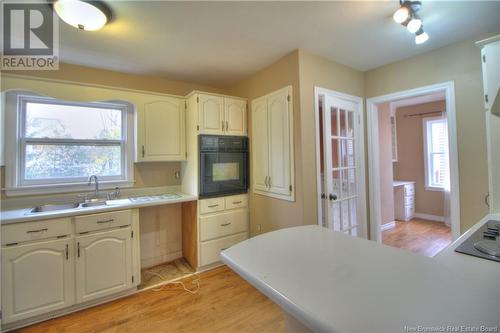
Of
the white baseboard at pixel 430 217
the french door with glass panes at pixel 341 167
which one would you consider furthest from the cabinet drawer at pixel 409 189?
the french door with glass panes at pixel 341 167

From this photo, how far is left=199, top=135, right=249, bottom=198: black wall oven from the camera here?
8.77 feet

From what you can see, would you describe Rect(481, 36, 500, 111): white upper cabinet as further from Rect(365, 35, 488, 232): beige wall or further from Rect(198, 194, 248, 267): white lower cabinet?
Rect(198, 194, 248, 267): white lower cabinet

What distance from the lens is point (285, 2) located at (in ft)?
5.20

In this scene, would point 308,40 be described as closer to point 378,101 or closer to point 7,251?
point 378,101

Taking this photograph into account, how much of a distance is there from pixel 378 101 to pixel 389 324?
9.46 feet

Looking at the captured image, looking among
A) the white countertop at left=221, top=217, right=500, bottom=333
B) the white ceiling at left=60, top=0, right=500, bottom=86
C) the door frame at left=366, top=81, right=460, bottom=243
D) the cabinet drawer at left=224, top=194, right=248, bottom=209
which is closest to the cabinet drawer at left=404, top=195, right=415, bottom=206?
the door frame at left=366, top=81, right=460, bottom=243

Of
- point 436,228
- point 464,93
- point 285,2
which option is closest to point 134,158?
point 285,2

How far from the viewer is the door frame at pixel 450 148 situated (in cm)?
218

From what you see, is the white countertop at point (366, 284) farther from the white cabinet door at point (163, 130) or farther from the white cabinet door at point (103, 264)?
the white cabinet door at point (163, 130)

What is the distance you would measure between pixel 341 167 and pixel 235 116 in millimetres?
1499

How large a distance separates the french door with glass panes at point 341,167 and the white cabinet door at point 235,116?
1.04 metres

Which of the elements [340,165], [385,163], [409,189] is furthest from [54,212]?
[409,189]

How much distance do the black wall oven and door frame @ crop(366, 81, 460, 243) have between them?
5.45ft

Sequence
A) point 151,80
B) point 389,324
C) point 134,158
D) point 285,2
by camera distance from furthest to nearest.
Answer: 1. point 151,80
2. point 134,158
3. point 285,2
4. point 389,324
